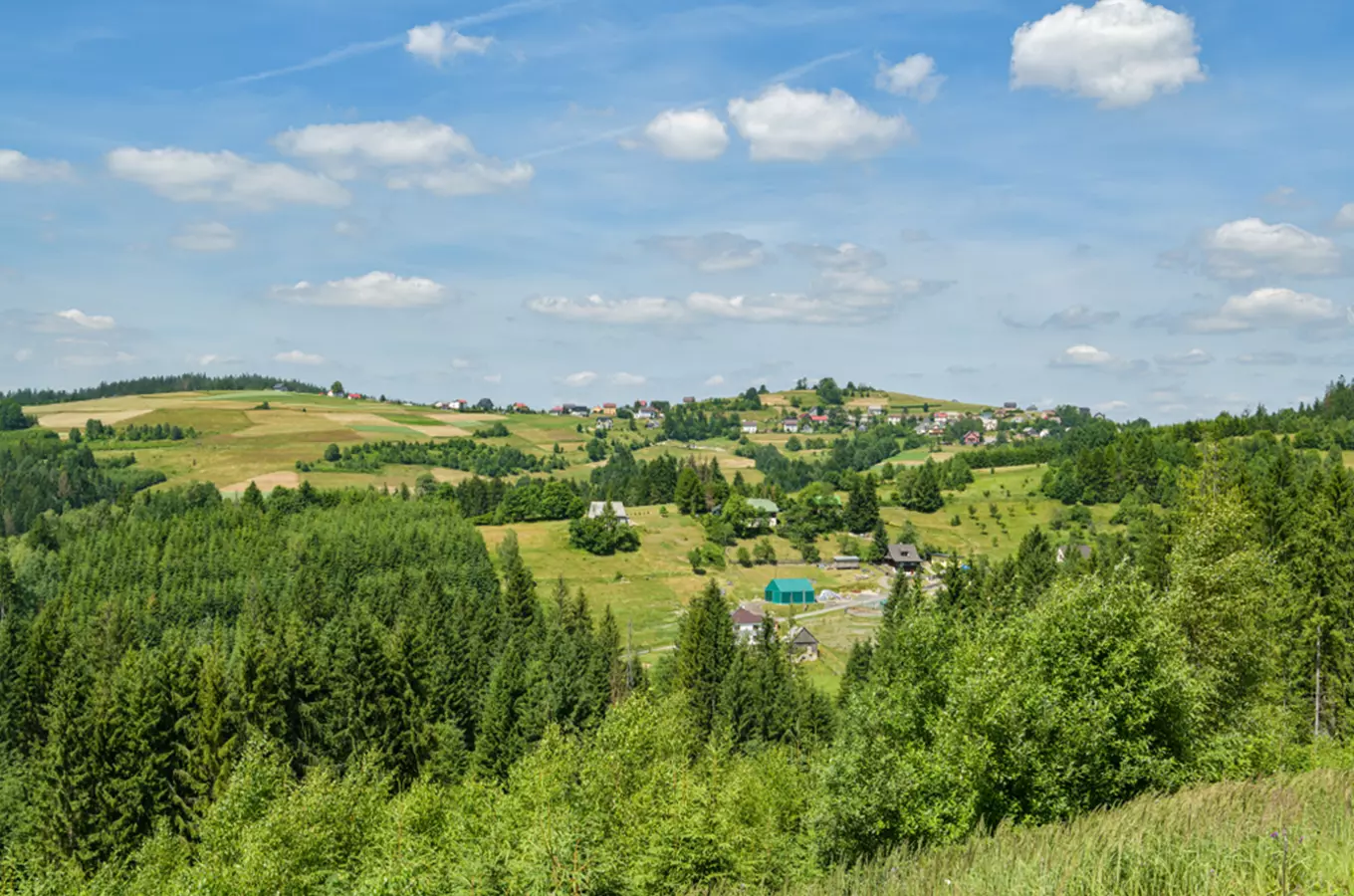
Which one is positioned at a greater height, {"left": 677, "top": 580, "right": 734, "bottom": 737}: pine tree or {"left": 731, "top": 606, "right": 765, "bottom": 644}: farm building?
{"left": 677, "top": 580, "right": 734, "bottom": 737}: pine tree

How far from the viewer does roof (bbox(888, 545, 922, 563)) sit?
148875 millimetres

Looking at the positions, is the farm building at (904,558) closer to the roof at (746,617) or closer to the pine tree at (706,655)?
the roof at (746,617)

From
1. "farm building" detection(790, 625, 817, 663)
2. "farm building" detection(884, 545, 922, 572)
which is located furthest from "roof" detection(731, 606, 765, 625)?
"farm building" detection(884, 545, 922, 572)

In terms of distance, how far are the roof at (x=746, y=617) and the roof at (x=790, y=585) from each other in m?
12.6

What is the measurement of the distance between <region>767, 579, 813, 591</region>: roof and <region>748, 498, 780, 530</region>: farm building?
32.2 m

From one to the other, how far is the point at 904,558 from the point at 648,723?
112 meters

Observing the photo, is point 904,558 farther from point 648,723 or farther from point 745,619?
point 648,723

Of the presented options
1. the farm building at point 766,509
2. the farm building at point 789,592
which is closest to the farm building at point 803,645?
the farm building at point 789,592

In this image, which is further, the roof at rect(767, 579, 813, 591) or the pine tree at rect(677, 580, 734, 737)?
the roof at rect(767, 579, 813, 591)

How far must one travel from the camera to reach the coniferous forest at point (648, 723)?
2294 centimetres

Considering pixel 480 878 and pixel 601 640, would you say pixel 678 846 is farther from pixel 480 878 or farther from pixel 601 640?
pixel 601 640

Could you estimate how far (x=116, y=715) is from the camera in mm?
52969

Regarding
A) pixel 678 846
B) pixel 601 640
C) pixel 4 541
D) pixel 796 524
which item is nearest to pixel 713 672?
pixel 601 640

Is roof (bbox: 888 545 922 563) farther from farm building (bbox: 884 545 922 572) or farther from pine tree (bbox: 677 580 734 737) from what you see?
pine tree (bbox: 677 580 734 737)
